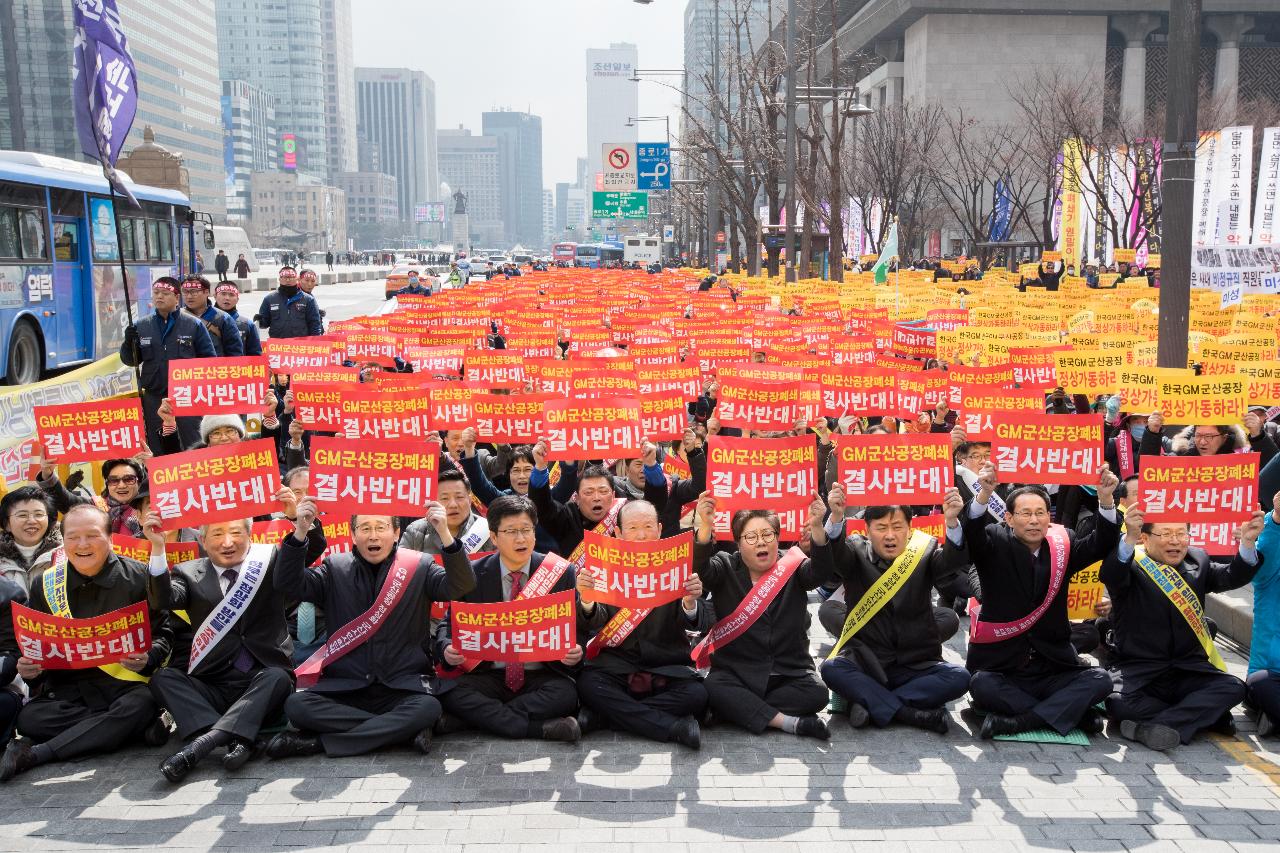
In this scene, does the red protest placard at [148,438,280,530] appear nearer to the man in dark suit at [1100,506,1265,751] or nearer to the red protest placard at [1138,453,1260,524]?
the man in dark suit at [1100,506,1265,751]

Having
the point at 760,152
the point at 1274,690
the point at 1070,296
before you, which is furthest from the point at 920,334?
the point at 760,152

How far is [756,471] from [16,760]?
389cm

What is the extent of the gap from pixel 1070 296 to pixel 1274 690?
15403mm

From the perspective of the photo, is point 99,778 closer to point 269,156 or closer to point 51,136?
point 51,136

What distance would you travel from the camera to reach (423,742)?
596 centimetres

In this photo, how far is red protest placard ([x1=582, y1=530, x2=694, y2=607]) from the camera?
6133 millimetres

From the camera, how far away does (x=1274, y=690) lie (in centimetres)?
606

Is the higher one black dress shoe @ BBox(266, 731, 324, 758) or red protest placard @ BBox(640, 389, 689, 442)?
red protest placard @ BBox(640, 389, 689, 442)

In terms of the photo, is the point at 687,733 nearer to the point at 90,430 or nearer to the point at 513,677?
Result: the point at 513,677

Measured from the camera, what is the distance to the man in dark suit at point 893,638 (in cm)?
635

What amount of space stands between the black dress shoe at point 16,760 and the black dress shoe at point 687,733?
2.94 m

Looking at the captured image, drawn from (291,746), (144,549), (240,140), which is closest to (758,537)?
(291,746)

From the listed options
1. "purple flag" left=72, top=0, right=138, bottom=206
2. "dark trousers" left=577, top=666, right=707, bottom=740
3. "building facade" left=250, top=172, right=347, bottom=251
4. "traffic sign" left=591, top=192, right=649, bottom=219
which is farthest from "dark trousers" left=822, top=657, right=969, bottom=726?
"building facade" left=250, top=172, right=347, bottom=251

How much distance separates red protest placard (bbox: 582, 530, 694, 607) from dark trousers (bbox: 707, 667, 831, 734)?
543 millimetres
